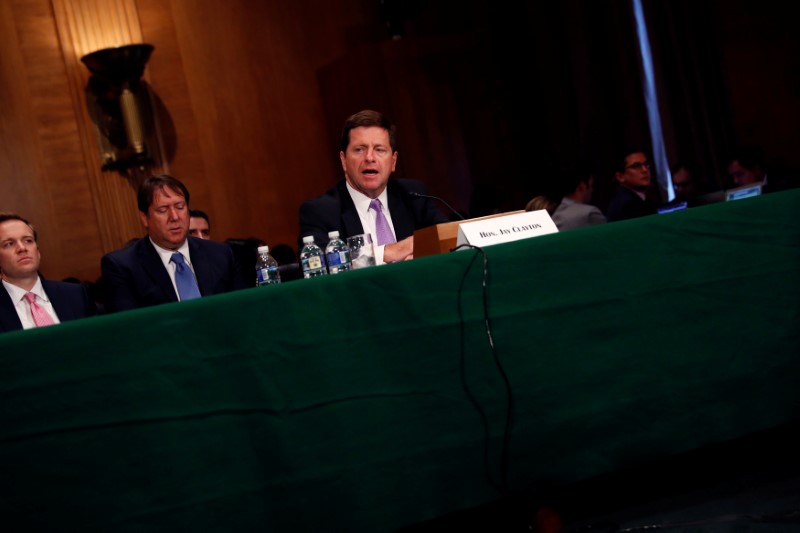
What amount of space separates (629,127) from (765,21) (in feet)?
4.23

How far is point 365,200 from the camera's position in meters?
3.03

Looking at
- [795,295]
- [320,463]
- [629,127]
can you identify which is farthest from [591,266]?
[629,127]

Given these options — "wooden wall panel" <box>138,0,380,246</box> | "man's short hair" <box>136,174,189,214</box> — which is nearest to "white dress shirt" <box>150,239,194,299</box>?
"man's short hair" <box>136,174,189,214</box>

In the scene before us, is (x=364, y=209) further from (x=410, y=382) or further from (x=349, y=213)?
(x=410, y=382)

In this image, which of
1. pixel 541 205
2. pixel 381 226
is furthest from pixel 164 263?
pixel 541 205

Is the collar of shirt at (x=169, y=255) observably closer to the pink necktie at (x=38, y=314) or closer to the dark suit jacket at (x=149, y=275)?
the dark suit jacket at (x=149, y=275)

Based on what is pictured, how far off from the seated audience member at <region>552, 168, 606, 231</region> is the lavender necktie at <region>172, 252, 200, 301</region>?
1685mm

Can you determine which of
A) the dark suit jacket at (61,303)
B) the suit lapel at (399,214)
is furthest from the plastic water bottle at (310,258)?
the dark suit jacket at (61,303)

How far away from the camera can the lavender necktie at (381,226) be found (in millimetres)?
3035

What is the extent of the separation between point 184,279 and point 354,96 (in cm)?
320

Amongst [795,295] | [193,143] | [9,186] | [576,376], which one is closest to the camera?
[576,376]

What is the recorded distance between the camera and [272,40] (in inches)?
245

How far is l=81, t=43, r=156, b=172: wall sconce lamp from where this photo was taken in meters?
5.49

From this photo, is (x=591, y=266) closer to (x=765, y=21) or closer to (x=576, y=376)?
(x=576, y=376)
